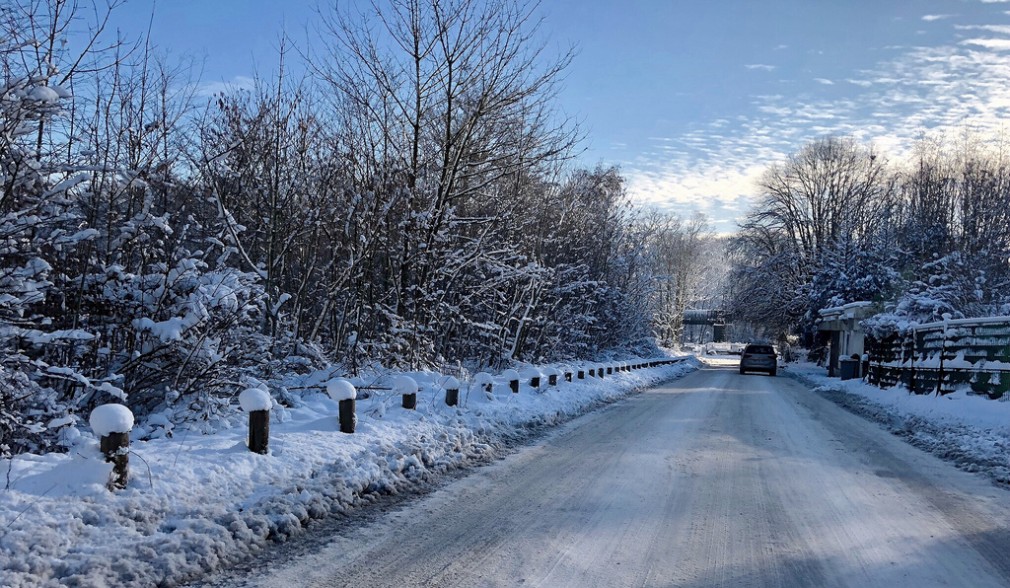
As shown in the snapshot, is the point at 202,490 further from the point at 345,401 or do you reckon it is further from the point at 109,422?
the point at 345,401

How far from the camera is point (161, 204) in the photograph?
428 inches

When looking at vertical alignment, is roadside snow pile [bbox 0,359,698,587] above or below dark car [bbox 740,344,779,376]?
above

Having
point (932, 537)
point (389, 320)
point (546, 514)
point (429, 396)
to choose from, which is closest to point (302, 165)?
point (389, 320)

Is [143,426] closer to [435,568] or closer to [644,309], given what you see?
[435,568]

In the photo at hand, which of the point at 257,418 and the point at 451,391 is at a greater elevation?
the point at 257,418

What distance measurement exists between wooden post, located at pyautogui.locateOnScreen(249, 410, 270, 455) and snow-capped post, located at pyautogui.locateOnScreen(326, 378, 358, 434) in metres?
1.52

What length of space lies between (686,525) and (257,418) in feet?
12.7

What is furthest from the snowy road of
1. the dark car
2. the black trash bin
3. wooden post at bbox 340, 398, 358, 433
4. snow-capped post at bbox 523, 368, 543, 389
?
the dark car

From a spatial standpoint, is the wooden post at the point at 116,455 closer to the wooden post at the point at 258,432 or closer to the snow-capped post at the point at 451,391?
the wooden post at the point at 258,432

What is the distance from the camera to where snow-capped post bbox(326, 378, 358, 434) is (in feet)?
26.4

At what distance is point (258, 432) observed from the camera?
256 inches

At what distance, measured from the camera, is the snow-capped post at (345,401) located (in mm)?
8039

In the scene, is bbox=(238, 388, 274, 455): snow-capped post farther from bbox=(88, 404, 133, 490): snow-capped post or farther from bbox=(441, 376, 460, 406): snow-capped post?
bbox=(441, 376, 460, 406): snow-capped post

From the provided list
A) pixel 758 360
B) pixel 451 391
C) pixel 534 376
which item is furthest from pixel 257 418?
pixel 758 360
